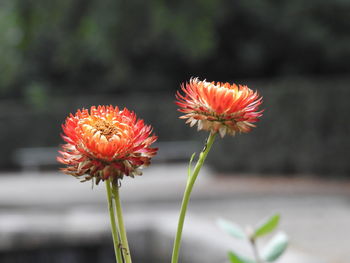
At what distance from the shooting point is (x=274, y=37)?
563 inches

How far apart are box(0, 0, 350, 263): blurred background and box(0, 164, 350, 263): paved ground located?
0.11 feet

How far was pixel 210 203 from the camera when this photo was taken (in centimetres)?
906

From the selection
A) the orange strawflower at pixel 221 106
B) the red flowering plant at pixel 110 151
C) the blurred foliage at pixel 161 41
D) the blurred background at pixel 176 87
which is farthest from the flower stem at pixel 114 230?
the blurred foliage at pixel 161 41

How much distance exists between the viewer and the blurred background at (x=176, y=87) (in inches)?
310

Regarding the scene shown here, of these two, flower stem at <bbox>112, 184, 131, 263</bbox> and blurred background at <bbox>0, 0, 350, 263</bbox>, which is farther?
blurred background at <bbox>0, 0, 350, 263</bbox>

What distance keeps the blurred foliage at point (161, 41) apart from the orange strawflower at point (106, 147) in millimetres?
7073

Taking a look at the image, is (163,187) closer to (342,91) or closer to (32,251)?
(342,91)

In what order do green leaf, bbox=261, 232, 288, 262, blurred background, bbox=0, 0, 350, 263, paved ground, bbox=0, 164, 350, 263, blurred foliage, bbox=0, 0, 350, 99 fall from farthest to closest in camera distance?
blurred foliage, bbox=0, 0, 350, 99, blurred background, bbox=0, 0, 350, 263, paved ground, bbox=0, 164, 350, 263, green leaf, bbox=261, 232, 288, 262

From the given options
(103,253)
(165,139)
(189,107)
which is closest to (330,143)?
(165,139)

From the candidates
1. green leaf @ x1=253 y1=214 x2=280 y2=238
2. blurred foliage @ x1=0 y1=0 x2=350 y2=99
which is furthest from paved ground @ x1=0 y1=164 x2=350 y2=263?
green leaf @ x1=253 y1=214 x2=280 y2=238

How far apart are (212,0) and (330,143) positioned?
4934 millimetres

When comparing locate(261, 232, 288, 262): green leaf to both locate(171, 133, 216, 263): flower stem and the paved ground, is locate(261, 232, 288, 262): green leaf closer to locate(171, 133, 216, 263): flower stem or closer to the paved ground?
locate(171, 133, 216, 263): flower stem

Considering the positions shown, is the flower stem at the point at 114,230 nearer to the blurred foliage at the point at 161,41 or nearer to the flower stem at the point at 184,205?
the flower stem at the point at 184,205

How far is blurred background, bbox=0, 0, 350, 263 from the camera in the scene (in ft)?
25.9
